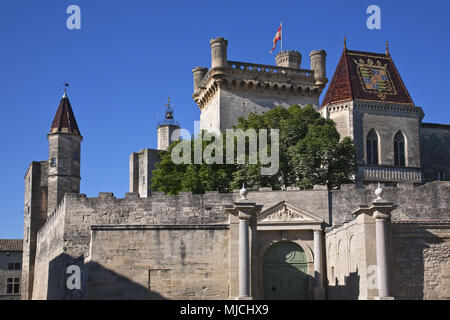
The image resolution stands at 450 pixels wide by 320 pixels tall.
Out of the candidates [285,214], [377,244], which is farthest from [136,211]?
[377,244]

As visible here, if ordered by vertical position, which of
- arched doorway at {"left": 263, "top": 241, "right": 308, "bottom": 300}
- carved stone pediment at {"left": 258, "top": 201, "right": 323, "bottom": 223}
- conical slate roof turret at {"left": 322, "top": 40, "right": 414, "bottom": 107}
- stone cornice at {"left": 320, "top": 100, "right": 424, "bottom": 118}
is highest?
conical slate roof turret at {"left": 322, "top": 40, "right": 414, "bottom": 107}

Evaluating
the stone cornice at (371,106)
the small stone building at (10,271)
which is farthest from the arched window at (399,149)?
the small stone building at (10,271)

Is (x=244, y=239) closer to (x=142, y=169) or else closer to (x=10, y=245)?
(x=142, y=169)

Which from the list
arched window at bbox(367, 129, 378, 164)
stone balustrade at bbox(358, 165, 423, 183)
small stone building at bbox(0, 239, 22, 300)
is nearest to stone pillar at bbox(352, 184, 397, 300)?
stone balustrade at bbox(358, 165, 423, 183)

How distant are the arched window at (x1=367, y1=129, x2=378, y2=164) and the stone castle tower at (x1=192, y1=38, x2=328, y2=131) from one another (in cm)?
566

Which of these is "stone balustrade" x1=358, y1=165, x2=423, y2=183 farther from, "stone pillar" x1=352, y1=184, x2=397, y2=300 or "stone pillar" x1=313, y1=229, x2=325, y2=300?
"stone pillar" x1=352, y1=184, x2=397, y2=300

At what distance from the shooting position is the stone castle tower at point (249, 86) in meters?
Result: 49.4

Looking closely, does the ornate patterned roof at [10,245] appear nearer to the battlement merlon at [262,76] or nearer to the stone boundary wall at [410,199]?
the battlement merlon at [262,76]

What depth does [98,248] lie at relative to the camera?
26453mm

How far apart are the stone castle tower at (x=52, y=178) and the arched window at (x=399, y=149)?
23379mm

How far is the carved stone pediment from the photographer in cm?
3125

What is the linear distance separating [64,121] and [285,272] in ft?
91.5
